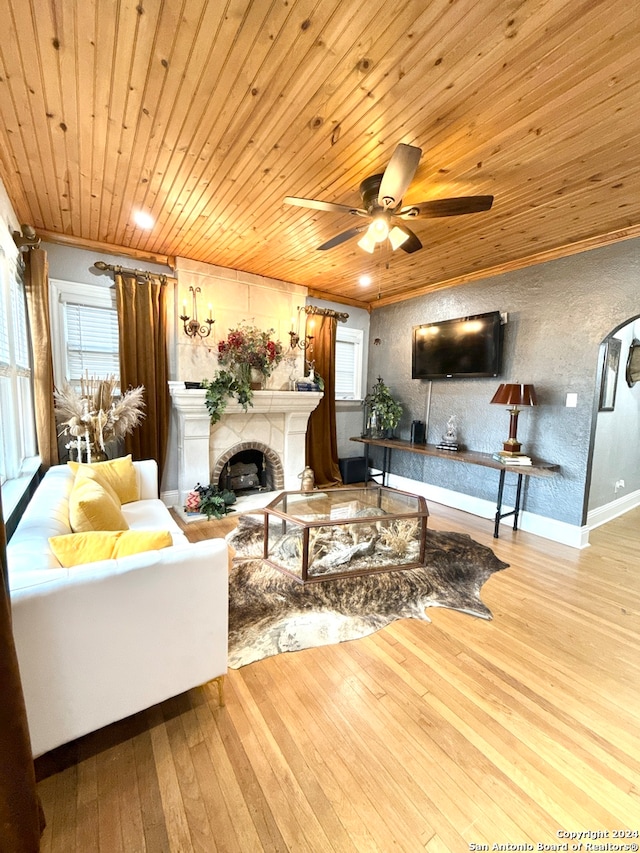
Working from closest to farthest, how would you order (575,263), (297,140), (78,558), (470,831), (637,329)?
(470,831), (78,558), (297,140), (575,263), (637,329)

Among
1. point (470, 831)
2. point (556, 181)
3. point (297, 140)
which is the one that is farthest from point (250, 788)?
point (556, 181)

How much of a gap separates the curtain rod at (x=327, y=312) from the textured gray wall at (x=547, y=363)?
1.15 meters

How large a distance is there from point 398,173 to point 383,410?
10.8 feet

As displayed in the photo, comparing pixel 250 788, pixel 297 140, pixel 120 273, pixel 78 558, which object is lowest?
pixel 250 788

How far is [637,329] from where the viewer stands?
12.5 ft

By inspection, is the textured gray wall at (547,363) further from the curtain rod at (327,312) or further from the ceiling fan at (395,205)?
the ceiling fan at (395,205)

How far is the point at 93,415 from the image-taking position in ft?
9.82

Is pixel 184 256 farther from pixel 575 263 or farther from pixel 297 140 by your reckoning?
pixel 575 263

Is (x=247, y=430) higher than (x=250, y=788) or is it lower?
higher

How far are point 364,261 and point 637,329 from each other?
10.3 feet

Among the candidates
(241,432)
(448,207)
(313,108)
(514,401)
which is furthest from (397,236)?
(241,432)

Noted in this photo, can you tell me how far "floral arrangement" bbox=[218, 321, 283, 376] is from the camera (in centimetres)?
398

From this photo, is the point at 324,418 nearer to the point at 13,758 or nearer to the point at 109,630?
the point at 109,630

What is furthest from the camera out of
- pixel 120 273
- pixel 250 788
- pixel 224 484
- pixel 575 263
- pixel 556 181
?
pixel 224 484
